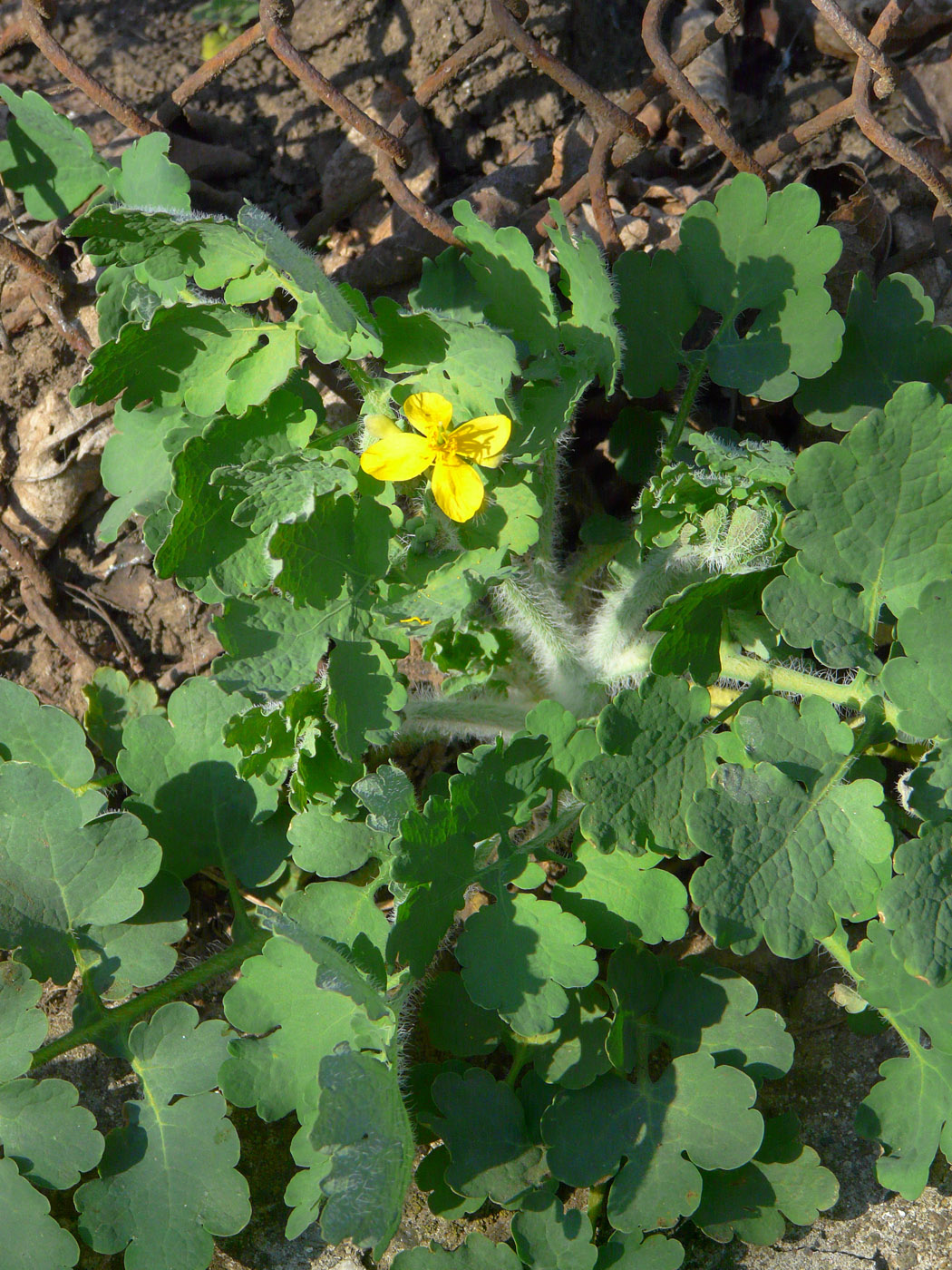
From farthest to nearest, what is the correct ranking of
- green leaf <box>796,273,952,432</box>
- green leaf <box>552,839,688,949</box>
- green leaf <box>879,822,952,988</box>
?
green leaf <box>796,273,952,432</box>, green leaf <box>552,839,688,949</box>, green leaf <box>879,822,952,988</box>

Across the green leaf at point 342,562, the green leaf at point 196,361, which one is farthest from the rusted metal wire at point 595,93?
the green leaf at point 342,562

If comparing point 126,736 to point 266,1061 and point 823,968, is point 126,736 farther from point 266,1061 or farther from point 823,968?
point 823,968

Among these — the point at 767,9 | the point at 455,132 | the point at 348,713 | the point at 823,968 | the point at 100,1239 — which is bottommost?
the point at 823,968

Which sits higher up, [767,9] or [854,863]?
[767,9]

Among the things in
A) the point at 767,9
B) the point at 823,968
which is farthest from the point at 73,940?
the point at 767,9

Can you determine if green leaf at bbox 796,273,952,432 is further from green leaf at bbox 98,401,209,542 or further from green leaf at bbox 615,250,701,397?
green leaf at bbox 98,401,209,542

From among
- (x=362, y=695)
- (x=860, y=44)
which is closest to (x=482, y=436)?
(x=362, y=695)

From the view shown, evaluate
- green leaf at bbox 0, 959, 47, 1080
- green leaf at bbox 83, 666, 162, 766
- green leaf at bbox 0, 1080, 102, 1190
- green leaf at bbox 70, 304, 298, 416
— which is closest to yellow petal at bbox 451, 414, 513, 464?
green leaf at bbox 70, 304, 298, 416
